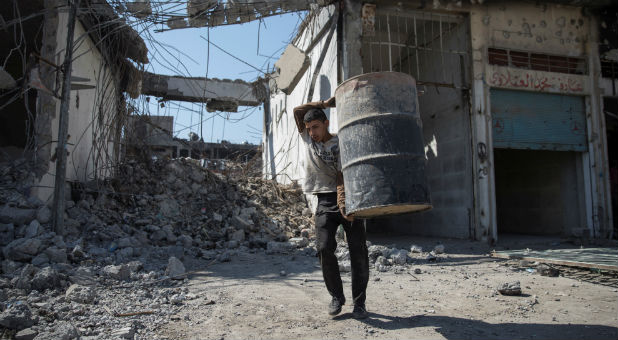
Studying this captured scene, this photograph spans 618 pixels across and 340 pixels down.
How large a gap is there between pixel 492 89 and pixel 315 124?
5.48 metres

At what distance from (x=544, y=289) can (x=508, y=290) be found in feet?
1.62

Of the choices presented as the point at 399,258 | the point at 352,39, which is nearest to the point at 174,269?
the point at 399,258

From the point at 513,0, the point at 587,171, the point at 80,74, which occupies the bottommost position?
the point at 587,171

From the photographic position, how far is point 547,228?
8.12m

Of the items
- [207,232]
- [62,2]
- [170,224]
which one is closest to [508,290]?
Answer: [207,232]

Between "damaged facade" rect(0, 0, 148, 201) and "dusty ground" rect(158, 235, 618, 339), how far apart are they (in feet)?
8.41

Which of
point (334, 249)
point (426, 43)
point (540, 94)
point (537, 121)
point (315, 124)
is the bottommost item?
point (334, 249)

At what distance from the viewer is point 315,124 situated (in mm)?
2643

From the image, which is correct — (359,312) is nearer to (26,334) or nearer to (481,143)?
(26,334)

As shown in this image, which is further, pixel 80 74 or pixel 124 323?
pixel 80 74

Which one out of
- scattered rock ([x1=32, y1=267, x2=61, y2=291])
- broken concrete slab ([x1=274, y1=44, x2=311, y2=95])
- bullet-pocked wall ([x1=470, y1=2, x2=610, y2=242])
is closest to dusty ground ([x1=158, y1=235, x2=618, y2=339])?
scattered rock ([x1=32, y1=267, x2=61, y2=291])

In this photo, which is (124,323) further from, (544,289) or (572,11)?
(572,11)

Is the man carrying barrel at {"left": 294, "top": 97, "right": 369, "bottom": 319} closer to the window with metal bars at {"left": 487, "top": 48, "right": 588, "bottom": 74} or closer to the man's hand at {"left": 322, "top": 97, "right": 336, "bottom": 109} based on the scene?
the man's hand at {"left": 322, "top": 97, "right": 336, "bottom": 109}

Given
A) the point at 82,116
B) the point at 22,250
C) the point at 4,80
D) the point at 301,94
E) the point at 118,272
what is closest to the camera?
the point at 118,272
